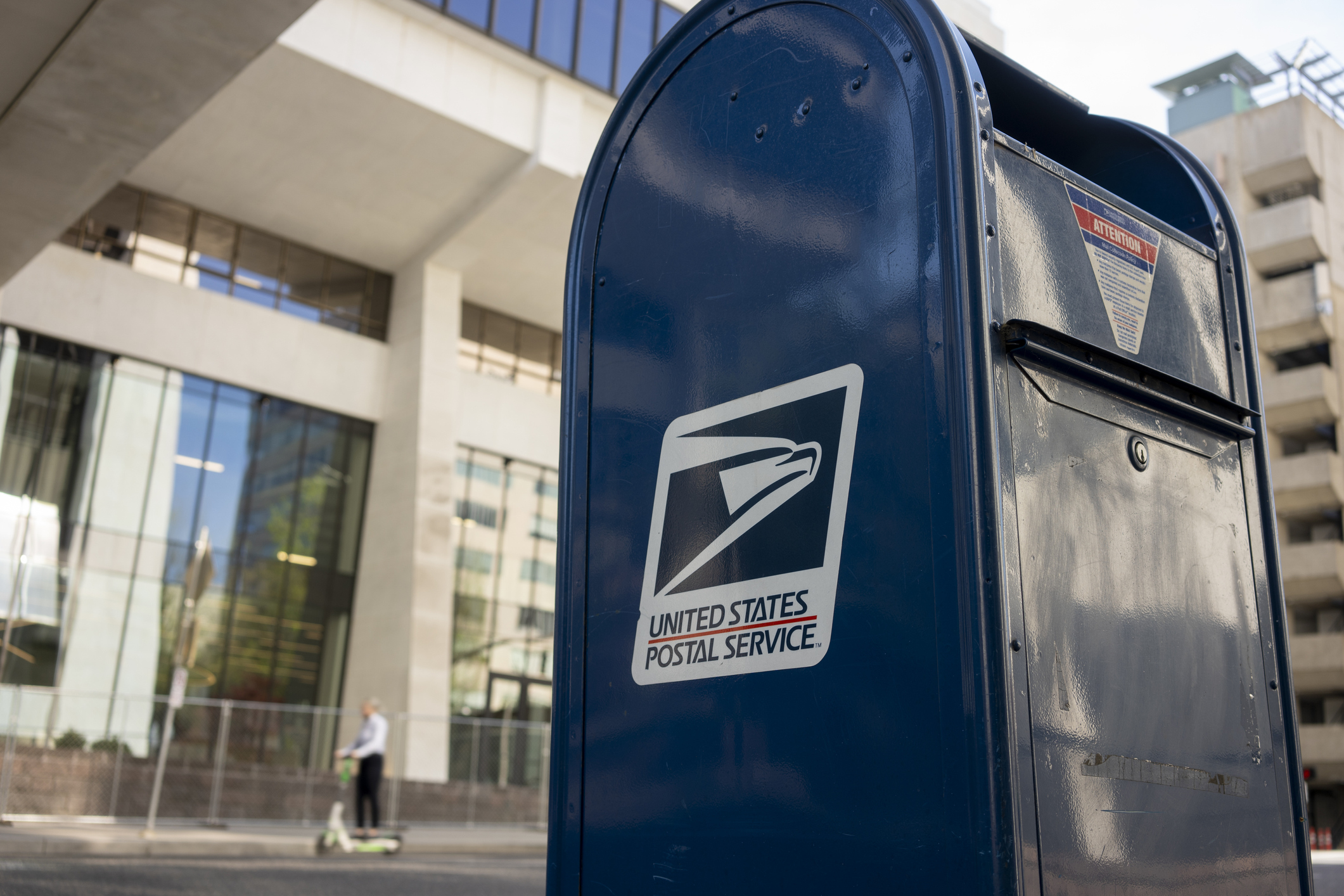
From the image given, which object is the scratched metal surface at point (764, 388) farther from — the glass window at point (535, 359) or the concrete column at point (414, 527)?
the glass window at point (535, 359)

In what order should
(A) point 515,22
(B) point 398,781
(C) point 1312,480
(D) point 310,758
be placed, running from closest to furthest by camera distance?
(D) point 310,758
(B) point 398,781
(A) point 515,22
(C) point 1312,480

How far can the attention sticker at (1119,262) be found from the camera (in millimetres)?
2238

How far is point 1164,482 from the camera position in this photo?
2.21 meters

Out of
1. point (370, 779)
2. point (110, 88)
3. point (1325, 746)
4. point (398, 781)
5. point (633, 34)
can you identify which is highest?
point (633, 34)

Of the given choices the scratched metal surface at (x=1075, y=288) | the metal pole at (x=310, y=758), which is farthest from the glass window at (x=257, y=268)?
the scratched metal surface at (x=1075, y=288)

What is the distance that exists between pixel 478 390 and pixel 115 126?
17.4m

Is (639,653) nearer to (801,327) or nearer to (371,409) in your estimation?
(801,327)

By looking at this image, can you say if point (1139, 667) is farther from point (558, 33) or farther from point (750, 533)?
point (558, 33)

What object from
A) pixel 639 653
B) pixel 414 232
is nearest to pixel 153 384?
pixel 414 232

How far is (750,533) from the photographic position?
213cm

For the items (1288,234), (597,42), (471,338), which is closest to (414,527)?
(471,338)

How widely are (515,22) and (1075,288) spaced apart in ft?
71.7

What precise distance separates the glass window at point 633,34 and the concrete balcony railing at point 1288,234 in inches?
1160

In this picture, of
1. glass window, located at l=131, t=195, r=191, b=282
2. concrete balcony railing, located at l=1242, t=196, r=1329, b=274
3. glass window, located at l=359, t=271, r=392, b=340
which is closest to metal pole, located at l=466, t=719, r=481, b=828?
glass window, located at l=359, t=271, r=392, b=340
